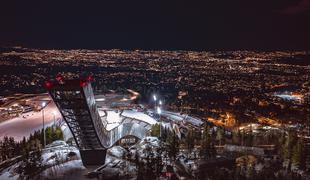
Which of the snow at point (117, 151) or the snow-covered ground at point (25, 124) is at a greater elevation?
the snow at point (117, 151)

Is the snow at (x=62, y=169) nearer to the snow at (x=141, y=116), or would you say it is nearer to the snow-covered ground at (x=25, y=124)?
the snow at (x=141, y=116)

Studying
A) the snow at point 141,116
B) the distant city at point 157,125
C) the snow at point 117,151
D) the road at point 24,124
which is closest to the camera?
the distant city at point 157,125

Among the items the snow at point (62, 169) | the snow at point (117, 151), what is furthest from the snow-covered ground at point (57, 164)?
the snow at point (117, 151)

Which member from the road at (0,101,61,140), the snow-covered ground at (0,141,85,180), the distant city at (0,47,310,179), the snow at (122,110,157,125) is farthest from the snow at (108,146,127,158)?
the road at (0,101,61,140)

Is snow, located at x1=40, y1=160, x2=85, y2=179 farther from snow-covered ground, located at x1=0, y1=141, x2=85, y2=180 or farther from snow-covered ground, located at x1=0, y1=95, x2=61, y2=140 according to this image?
snow-covered ground, located at x1=0, y1=95, x2=61, y2=140

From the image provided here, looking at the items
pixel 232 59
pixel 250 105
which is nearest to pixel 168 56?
pixel 232 59

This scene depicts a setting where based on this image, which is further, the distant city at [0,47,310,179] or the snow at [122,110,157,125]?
the snow at [122,110,157,125]

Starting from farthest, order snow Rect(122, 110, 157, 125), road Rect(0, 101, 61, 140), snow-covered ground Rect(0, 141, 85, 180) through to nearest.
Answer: road Rect(0, 101, 61, 140) → snow Rect(122, 110, 157, 125) → snow-covered ground Rect(0, 141, 85, 180)

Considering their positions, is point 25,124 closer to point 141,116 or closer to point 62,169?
point 141,116
